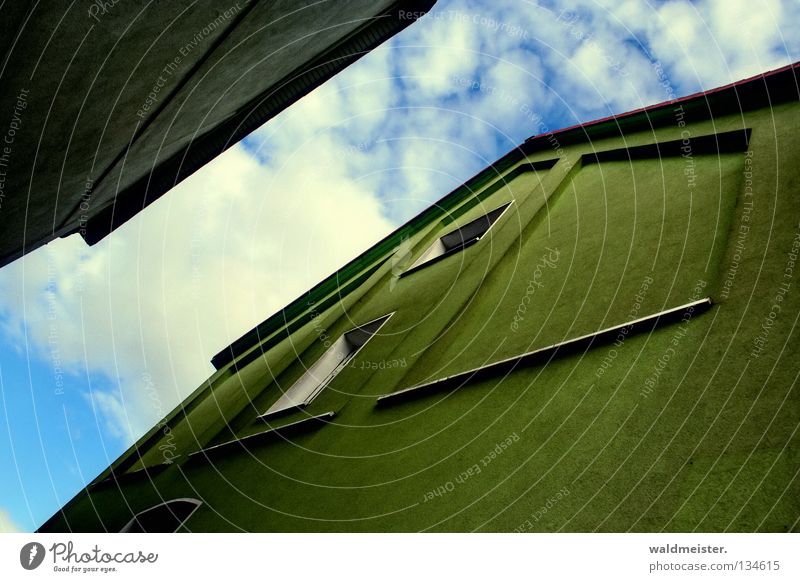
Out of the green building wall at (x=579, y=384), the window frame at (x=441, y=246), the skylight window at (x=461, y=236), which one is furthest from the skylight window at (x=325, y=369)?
the skylight window at (x=461, y=236)

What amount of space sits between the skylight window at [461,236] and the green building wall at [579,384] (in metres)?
1.30

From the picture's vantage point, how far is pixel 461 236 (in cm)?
1216

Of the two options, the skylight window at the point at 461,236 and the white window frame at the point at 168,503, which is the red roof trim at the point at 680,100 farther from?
the white window frame at the point at 168,503

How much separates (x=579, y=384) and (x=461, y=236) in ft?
26.3

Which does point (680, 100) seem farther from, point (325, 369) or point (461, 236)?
point (325, 369)

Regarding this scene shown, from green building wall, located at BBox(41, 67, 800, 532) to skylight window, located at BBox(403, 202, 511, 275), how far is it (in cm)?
130

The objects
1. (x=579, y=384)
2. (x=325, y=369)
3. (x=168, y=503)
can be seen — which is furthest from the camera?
(x=325, y=369)

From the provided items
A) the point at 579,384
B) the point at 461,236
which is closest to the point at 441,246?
the point at 461,236

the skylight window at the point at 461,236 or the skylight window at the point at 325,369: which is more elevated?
the skylight window at the point at 461,236

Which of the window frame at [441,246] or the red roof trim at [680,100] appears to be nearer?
the red roof trim at [680,100]

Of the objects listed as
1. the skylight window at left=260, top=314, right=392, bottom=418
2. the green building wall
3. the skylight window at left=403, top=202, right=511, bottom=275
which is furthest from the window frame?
the skylight window at left=260, top=314, right=392, bottom=418

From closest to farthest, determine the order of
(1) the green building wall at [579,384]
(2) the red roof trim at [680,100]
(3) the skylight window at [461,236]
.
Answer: (1) the green building wall at [579,384], (2) the red roof trim at [680,100], (3) the skylight window at [461,236]

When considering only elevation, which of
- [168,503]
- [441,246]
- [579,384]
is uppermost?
[441,246]

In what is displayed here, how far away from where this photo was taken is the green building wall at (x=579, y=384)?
333 cm
